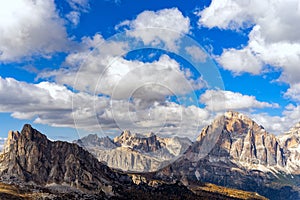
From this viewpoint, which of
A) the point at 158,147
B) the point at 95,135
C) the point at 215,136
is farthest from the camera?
the point at 158,147

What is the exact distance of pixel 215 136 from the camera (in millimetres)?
46562

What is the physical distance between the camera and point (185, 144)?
156 feet

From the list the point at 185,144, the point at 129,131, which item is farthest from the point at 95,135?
the point at 185,144

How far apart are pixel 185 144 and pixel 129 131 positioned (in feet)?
35.2

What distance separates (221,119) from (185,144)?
515 centimetres

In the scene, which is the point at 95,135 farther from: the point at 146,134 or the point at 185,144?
the point at 185,144

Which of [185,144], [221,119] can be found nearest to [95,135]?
[185,144]

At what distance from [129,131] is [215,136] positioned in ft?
40.0

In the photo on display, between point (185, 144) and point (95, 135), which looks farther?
point (185, 144)

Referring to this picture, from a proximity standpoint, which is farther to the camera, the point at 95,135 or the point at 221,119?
the point at 221,119

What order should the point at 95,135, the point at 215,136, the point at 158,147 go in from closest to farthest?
the point at 95,135 → the point at 215,136 → the point at 158,147

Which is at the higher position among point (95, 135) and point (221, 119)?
point (221, 119)

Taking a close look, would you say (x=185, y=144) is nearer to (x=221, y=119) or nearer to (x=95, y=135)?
(x=221, y=119)

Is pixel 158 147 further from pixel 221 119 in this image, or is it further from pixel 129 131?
pixel 129 131
